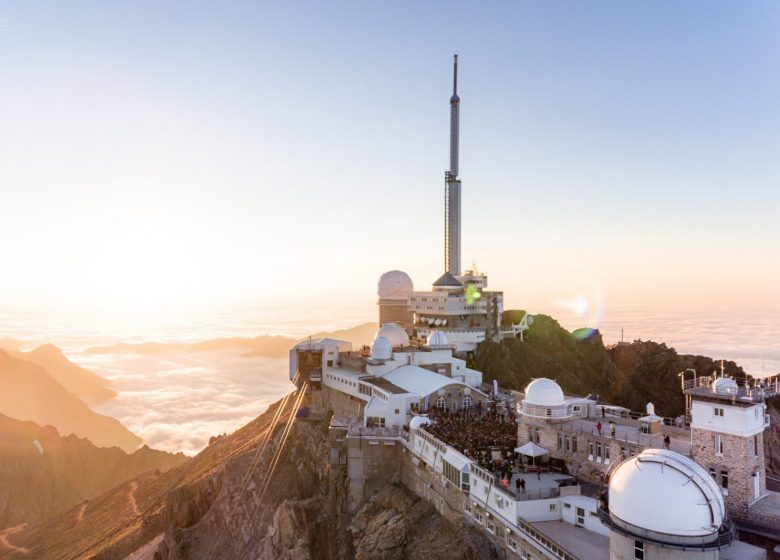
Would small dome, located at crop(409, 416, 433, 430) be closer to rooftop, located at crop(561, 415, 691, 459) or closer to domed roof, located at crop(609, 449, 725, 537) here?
rooftop, located at crop(561, 415, 691, 459)

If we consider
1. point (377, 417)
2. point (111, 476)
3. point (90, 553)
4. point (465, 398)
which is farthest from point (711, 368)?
point (111, 476)

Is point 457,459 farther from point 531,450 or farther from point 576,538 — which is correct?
point 576,538

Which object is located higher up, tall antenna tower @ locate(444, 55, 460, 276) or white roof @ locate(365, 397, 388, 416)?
tall antenna tower @ locate(444, 55, 460, 276)

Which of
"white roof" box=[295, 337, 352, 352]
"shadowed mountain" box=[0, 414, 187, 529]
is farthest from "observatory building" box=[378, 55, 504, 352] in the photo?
"shadowed mountain" box=[0, 414, 187, 529]

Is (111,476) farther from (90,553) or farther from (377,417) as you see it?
(377,417)

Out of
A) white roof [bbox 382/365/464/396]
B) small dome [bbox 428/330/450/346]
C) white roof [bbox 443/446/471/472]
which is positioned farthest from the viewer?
small dome [bbox 428/330/450/346]

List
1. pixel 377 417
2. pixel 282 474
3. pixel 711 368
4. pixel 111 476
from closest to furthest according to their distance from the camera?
pixel 377 417
pixel 282 474
pixel 711 368
pixel 111 476
